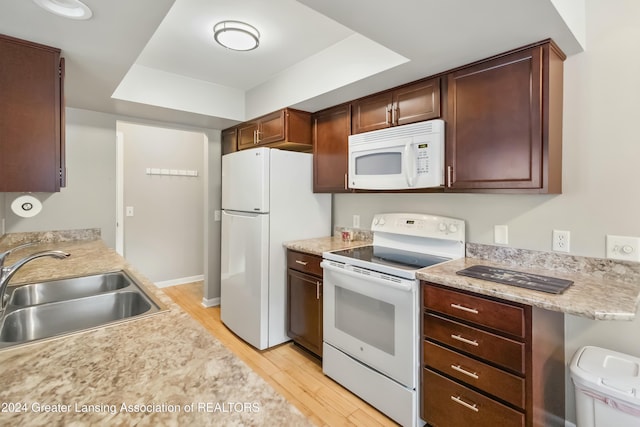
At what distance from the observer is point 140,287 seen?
4.64 ft

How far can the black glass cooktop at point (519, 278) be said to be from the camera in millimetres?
1434

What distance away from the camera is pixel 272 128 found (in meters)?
2.88

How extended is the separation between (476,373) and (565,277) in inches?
26.4

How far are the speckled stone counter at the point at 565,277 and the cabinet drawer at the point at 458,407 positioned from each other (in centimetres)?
52

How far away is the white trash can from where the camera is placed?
1195 mm

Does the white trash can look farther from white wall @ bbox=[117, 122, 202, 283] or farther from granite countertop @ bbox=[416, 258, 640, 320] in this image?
white wall @ bbox=[117, 122, 202, 283]

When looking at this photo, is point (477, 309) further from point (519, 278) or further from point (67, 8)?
point (67, 8)

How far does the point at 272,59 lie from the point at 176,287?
331 cm

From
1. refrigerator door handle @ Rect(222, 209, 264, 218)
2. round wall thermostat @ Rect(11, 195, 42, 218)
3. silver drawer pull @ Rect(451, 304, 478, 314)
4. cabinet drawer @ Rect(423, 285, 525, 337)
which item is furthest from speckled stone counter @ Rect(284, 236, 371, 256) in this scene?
round wall thermostat @ Rect(11, 195, 42, 218)

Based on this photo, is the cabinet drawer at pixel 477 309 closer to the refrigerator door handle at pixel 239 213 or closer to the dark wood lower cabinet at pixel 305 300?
the dark wood lower cabinet at pixel 305 300

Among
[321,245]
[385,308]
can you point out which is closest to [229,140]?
[321,245]

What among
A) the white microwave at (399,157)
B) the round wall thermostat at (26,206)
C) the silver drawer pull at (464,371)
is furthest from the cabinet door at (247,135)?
the silver drawer pull at (464,371)

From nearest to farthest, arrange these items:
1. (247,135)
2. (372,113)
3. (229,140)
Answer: (372,113) < (247,135) < (229,140)

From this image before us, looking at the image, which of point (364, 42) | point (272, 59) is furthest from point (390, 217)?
point (272, 59)
